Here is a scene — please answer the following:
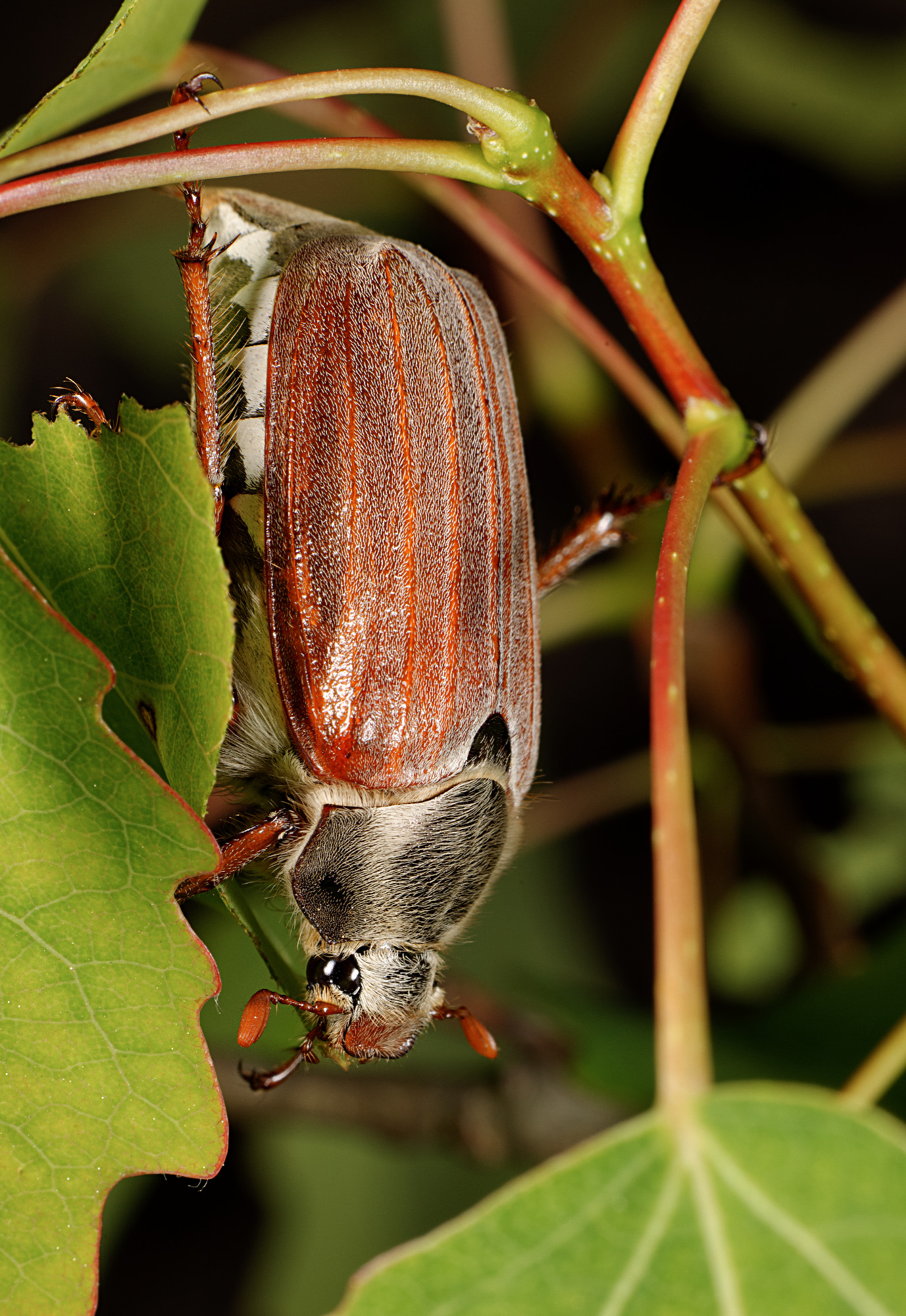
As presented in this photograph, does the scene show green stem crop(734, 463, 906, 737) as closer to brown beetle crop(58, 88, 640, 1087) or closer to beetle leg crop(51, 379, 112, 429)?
brown beetle crop(58, 88, 640, 1087)

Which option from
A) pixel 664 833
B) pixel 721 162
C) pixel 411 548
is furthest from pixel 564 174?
pixel 721 162

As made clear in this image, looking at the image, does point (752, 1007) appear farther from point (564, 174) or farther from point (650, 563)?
point (564, 174)

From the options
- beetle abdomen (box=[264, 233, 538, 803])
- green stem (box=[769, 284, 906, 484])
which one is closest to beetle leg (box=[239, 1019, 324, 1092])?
beetle abdomen (box=[264, 233, 538, 803])

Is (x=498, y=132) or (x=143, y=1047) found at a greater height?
(x=498, y=132)

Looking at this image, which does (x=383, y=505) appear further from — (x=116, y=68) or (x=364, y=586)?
(x=116, y=68)

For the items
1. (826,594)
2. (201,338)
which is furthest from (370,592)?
(826,594)

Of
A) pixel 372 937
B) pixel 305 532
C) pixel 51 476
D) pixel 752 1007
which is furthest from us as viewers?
pixel 752 1007
